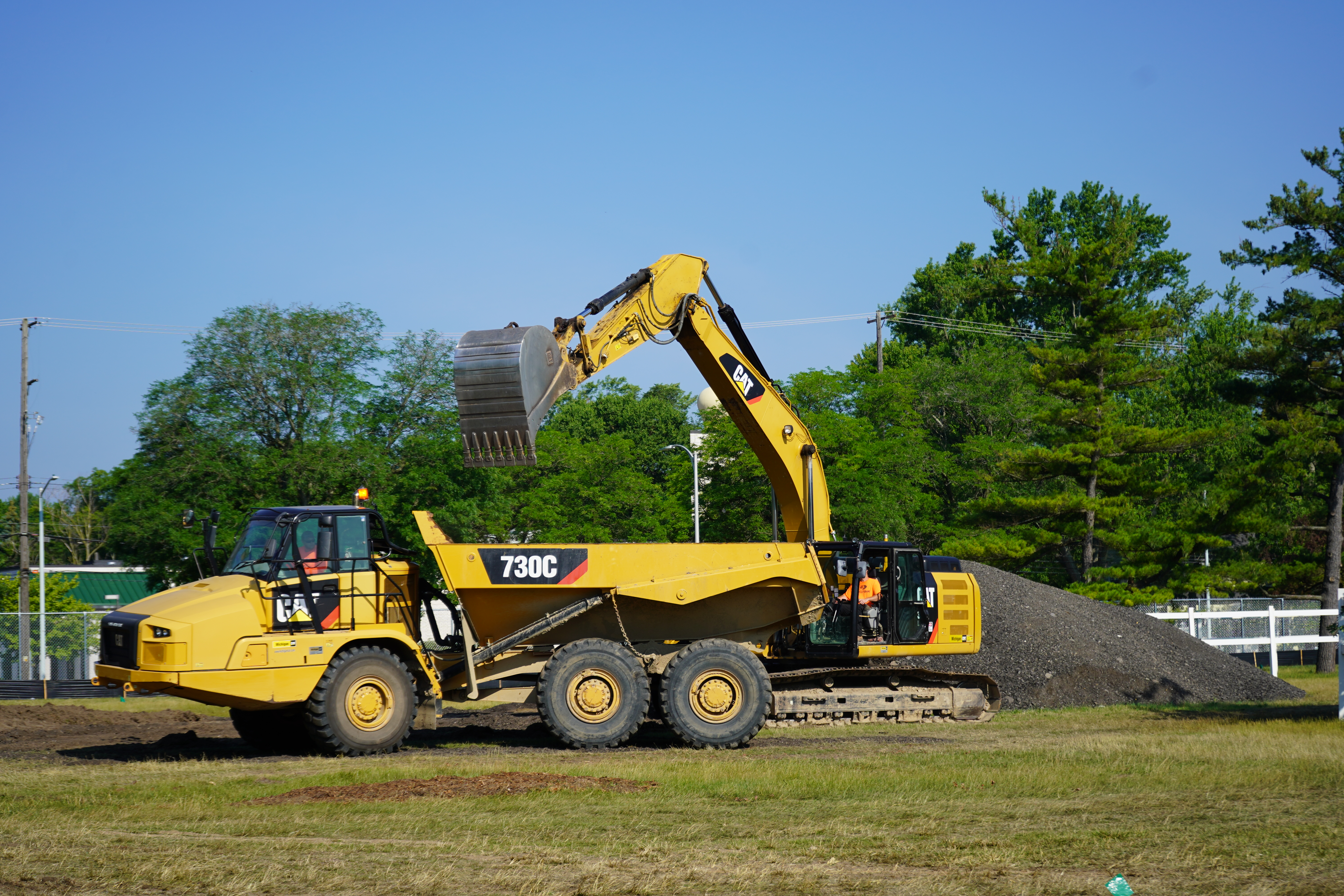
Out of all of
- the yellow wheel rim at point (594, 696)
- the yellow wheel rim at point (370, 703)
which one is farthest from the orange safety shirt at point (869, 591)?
the yellow wheel rim at point (370, 703)

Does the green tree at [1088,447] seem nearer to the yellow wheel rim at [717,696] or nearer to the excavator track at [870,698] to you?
the excavator track at [870,698]

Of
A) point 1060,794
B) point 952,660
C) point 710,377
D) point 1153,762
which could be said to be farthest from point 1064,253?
point 1060,794

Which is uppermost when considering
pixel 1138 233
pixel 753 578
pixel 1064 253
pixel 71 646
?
pixel 1138 233

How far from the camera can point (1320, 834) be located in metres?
8.69

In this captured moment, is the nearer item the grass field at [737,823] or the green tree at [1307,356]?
the grass field at [737,823]

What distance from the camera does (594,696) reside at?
15.0m

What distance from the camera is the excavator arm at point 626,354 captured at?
547 inches

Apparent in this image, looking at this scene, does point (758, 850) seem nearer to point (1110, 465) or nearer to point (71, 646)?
point (1110, 465)

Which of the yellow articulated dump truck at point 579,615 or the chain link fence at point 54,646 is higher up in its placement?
the yellow articulated dump truck at point 579,615

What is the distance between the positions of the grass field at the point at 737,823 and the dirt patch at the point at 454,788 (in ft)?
0.80

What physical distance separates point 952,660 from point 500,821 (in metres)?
12.5

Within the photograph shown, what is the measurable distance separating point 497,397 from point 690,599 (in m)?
3.59

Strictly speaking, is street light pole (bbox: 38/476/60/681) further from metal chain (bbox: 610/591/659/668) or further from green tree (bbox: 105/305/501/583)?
metal chain (bbox: 610/591/659/668)

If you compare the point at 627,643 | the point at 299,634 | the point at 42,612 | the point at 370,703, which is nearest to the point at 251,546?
the point at 299,634
